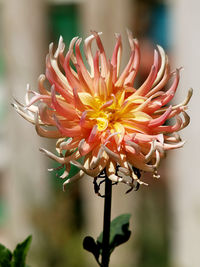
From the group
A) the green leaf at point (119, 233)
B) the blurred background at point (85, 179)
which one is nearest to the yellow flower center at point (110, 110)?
the green leaf at point (119, 233)

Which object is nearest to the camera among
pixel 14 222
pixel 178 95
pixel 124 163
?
pixel 124 163

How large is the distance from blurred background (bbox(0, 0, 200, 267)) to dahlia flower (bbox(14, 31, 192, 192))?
8.01ft

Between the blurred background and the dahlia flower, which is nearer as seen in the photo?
the dahlia flower

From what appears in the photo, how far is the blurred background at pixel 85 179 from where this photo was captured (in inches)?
140

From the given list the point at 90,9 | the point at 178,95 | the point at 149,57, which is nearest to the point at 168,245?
the point at 178,95

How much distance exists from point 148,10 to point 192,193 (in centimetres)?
168

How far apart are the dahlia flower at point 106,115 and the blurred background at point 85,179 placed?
2442mm

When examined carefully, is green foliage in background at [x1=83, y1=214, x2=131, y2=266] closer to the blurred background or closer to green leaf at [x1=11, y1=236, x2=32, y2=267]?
green leaf at [x1=11, y1=236, x2=32, y2=267]

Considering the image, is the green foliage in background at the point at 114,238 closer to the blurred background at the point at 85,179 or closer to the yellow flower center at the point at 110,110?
the yellow flower center at the point at 110,110

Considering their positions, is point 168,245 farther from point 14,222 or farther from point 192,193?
point 14,222

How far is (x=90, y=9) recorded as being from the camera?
4.00 m

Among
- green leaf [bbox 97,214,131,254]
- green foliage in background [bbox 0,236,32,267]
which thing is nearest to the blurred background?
green leaf [bbox 97,214,131,254]

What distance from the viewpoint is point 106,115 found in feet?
3.15

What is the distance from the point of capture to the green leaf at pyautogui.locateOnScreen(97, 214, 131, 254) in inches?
40.2
